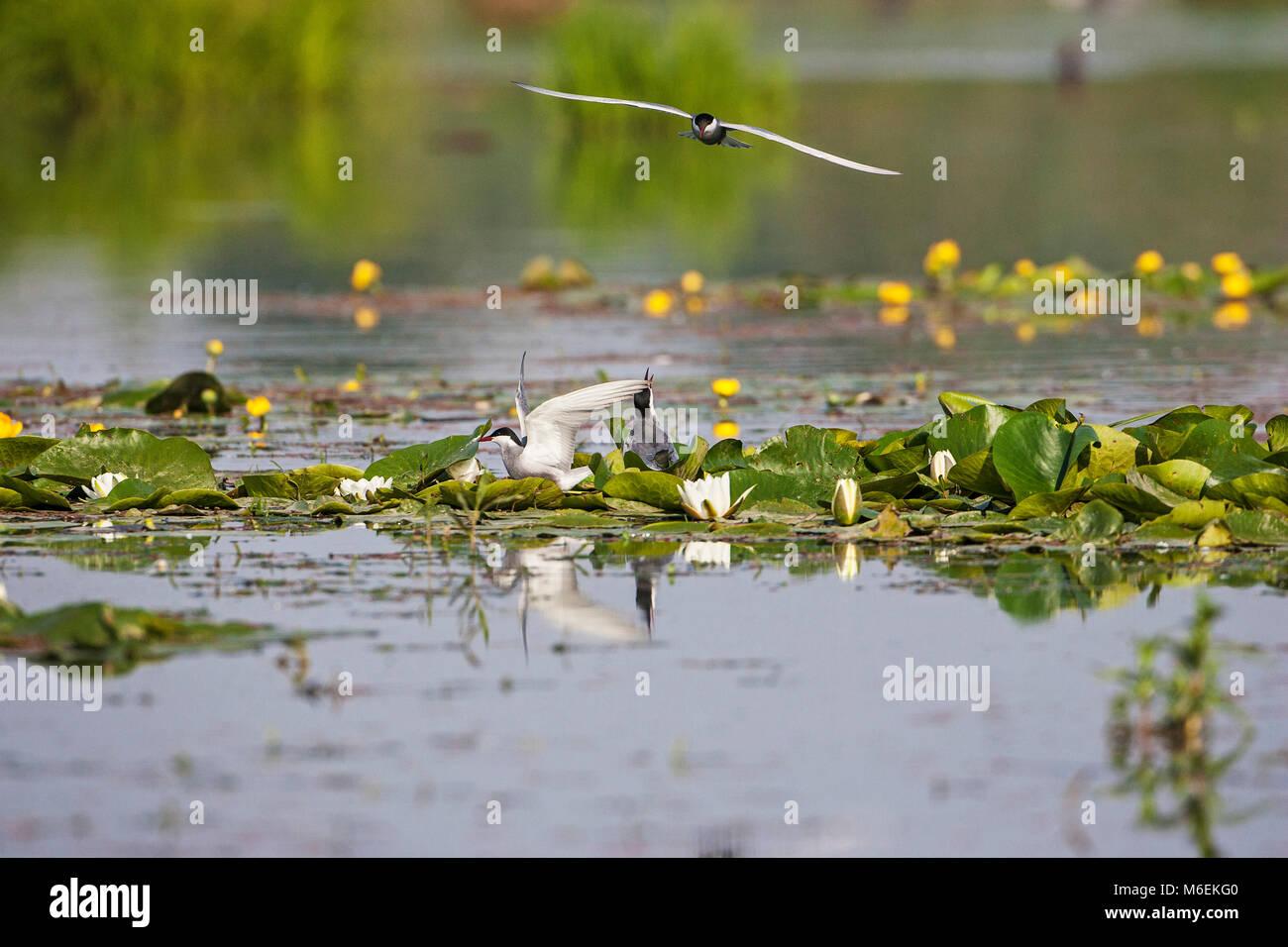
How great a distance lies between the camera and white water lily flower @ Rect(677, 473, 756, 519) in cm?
700

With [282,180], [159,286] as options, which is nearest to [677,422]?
[159,286]

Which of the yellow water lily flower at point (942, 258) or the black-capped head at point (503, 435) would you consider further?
the yellow water lily flower at point (942, 258)

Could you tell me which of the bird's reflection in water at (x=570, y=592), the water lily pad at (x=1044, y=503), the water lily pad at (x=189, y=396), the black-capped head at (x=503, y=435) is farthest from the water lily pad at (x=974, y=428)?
the water lily pad at (x=189, y=396)

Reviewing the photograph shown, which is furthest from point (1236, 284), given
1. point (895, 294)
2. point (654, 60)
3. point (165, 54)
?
point (165, 54)

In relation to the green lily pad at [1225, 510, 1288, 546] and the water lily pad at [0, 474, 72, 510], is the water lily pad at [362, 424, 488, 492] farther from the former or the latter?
the green lily pad at [1225, 510, 1288, 546]

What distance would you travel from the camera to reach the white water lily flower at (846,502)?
269 inches

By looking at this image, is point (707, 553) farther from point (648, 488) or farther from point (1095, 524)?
point (1095, 524)

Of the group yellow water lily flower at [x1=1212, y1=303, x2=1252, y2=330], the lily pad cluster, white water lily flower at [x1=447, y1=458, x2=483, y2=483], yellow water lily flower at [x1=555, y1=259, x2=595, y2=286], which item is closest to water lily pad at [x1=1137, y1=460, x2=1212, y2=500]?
the lily pad cluster

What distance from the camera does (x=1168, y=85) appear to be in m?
44.6

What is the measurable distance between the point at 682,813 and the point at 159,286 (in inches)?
518

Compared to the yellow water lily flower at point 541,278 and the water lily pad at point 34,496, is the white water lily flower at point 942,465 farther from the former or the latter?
the yellow water lily flower at point 541,278

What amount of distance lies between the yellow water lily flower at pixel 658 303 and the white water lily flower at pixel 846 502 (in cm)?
796

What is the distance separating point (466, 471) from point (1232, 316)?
8.65 meters

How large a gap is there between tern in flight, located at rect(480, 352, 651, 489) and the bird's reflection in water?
385 mm
